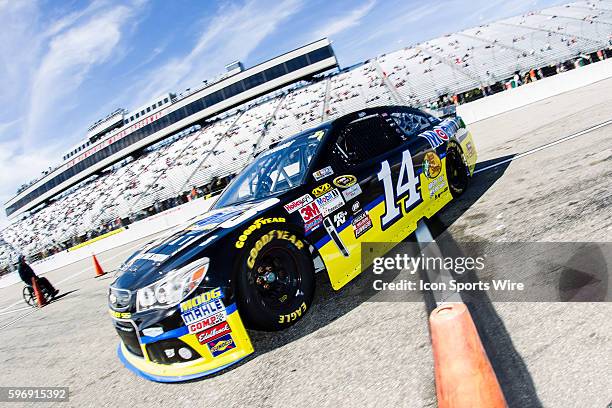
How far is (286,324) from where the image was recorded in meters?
2.93

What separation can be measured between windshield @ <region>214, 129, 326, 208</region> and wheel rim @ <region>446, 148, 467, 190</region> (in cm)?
181

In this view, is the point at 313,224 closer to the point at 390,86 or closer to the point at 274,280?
the point at 274,280

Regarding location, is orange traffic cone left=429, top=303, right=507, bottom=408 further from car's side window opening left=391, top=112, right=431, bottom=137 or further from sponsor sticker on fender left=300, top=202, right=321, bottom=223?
car's side window opening left=391, top=112, right=431, bottom=137

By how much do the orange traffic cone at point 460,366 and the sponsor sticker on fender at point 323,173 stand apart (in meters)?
1.93

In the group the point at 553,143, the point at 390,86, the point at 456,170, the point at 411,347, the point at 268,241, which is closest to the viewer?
the point at 411,347

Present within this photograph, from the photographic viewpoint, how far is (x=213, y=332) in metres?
2.67

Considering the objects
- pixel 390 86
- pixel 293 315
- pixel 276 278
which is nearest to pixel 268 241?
pixel 276 278

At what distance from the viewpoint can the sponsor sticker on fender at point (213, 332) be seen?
2.66m

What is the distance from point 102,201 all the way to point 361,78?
24.4m

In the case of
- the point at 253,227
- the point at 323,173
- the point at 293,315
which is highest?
the point at 323,173

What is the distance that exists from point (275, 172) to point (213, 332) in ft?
5.69

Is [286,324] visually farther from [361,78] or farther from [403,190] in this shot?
[361,78]

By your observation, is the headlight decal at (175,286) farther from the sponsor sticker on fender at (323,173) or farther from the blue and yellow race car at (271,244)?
the sponsor sticker on fender at (323,173)

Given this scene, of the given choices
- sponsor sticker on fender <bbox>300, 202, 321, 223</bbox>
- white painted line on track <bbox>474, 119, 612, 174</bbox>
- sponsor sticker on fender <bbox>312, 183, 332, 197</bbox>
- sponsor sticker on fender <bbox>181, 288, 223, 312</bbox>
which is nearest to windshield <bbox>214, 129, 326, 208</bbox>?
sponsor sticker on fender <bbox>312, 183, 332, 197</bbox>
